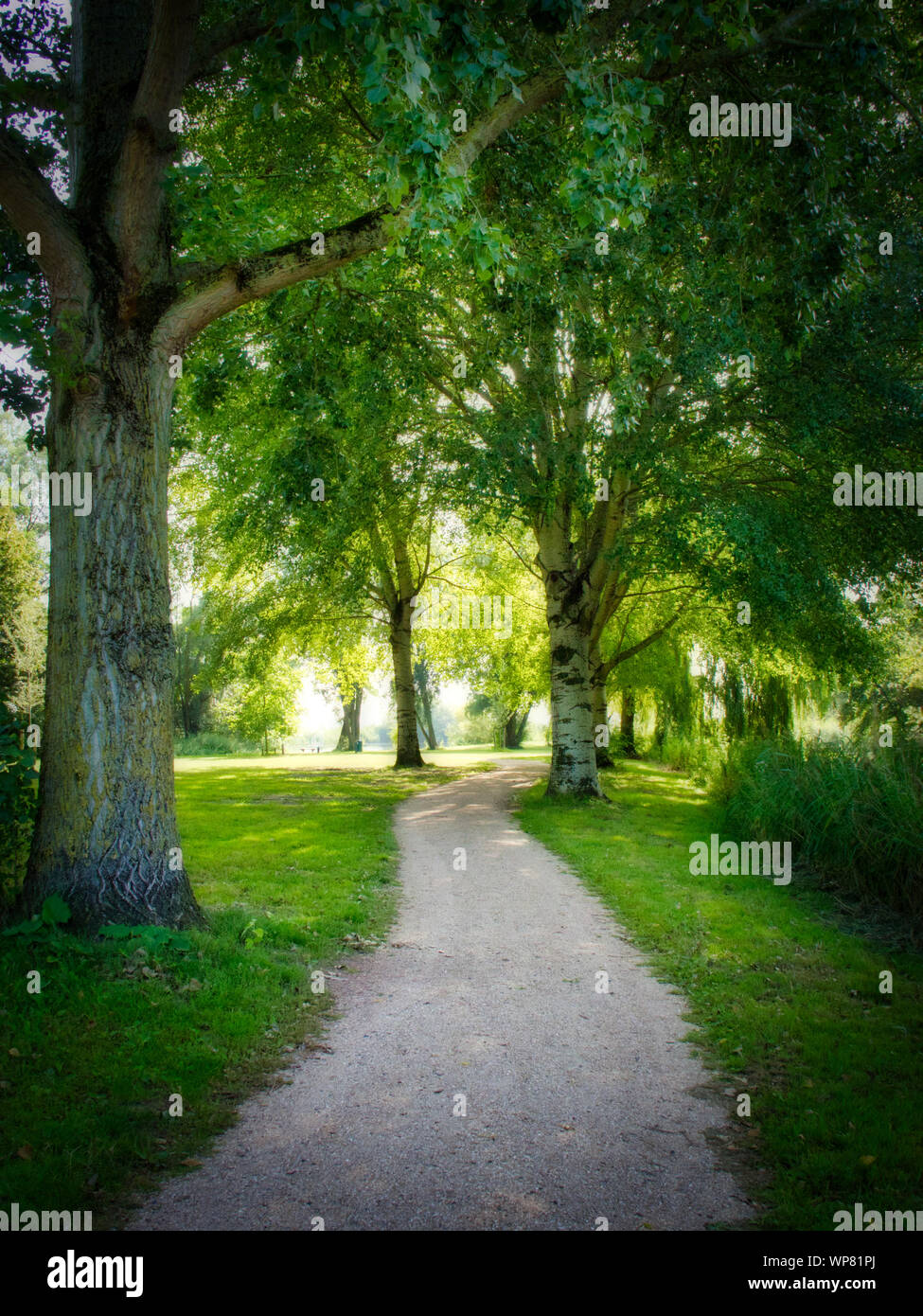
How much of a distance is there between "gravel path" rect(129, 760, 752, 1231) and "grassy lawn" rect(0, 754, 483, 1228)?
0.29 m

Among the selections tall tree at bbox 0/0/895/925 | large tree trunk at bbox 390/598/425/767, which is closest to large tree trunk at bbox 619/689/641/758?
large tree trunk at bbox 390/598/425/767

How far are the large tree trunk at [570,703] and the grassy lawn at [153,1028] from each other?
324 inches

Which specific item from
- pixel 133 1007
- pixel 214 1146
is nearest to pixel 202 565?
pixel 133 1007

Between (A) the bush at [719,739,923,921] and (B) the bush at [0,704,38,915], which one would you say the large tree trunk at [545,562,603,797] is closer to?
(A) the bush at [719,739,923,921]

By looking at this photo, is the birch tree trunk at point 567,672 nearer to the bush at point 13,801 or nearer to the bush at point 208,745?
the bush at point 13,801

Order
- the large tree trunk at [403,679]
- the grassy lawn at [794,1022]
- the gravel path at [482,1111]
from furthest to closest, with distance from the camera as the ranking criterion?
the large tree trunk at [403,679], the grassy lawn at [794,1022], the gravel path at [482,1111]

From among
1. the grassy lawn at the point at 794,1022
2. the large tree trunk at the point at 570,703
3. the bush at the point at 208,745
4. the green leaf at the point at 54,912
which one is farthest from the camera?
the bush at the point at 208,745

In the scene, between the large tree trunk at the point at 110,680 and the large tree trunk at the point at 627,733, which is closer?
the large tree trunk at the point at 110,680

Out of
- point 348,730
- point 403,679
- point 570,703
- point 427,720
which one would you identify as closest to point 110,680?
point 570,703

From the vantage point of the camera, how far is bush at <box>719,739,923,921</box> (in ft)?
27.3

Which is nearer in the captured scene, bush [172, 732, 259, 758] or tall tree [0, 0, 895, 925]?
tall tree [0, 0, 895, 925]

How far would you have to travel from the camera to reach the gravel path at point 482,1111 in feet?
11.3

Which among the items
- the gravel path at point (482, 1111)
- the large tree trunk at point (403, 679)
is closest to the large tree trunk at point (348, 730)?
the large tree trunk at point (403, 679)
